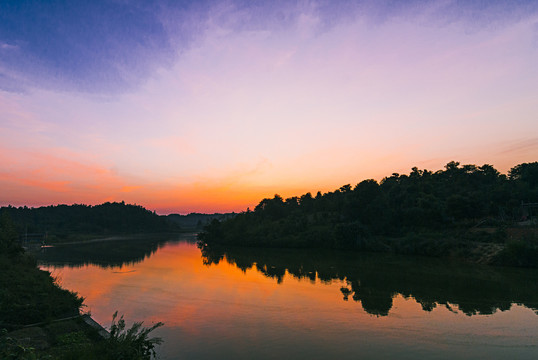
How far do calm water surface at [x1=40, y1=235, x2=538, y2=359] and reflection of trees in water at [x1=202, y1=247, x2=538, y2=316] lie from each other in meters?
0.09

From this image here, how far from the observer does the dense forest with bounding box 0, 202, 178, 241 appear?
4959 inches

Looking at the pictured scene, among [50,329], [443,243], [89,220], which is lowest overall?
[50,329]

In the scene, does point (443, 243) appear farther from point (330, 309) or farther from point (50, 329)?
point (50, 329)

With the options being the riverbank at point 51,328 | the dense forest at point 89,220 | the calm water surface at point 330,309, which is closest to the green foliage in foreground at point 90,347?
the riverbank at point 51,328

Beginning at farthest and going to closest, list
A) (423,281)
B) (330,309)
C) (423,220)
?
(423,220), (423,281), (330,309)

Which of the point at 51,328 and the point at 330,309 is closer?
the point at 51,328

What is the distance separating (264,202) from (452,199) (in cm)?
5193

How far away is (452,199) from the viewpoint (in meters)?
49.3

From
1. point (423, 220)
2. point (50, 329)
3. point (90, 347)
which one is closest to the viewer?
point (90, 347)

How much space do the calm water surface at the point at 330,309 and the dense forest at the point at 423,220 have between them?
791cm

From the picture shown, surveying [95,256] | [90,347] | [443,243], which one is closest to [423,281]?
[443,243]

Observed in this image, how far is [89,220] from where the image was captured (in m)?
139

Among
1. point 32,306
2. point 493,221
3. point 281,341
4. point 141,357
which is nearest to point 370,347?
point 281,341

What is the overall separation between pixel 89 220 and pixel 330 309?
14268 cm
